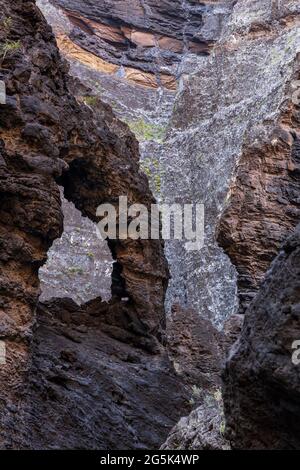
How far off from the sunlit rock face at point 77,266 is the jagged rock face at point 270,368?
22.9 m

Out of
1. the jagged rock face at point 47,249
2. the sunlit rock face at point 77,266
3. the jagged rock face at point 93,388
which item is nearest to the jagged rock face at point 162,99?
the sunlit rock face at point 77,266

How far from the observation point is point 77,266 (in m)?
35.1

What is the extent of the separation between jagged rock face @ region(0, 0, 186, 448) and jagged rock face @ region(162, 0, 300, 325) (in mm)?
3130

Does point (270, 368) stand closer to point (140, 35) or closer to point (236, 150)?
point (236, 150)

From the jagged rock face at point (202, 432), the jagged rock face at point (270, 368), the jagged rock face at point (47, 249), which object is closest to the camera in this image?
the jagged rock face at point (270, 368)

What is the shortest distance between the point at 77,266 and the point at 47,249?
68.2ft

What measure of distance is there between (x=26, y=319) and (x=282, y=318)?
287 inches

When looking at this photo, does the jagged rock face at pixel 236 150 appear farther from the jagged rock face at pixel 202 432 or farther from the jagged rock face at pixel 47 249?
the jagged rock face at pixel 202 432

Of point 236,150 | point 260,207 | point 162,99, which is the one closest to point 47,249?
point 260,207

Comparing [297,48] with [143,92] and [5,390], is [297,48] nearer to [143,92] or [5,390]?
[143,92]

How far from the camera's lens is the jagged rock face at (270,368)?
267 inches

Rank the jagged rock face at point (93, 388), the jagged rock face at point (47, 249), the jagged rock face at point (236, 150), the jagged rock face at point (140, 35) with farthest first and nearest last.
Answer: the jagged rock face at point (140, 35)
the jagged rock face at point (236, 150)
the jagged rock face at point (93, 388)
the jagged rock face at point (47, 249)

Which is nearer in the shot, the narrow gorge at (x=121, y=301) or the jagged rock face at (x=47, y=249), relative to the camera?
the narrow gorge at (x=121, y=301)

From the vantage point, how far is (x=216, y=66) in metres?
51.8
